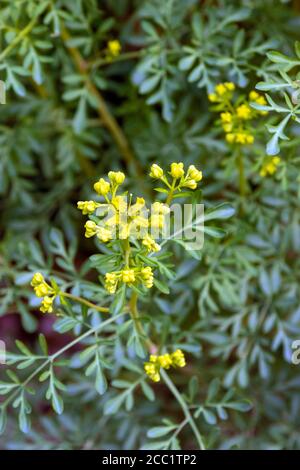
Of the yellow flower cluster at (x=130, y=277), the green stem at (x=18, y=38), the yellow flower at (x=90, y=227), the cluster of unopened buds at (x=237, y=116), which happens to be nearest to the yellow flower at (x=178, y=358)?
the yellow flower cluster at (x=130, y=277)

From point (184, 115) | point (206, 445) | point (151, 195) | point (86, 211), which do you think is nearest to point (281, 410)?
point (206, 445)

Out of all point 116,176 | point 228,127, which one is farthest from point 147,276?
point 228,127

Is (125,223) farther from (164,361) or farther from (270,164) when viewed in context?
(270,164)

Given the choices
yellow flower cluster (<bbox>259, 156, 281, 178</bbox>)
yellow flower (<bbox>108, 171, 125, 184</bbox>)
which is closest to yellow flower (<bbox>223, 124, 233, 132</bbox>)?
yellow flower cluster (<bbox>259, 156, 281, 178</bbox>)

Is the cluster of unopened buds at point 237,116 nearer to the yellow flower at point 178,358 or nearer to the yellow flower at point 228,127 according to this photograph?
the yellow flower at point 228,127

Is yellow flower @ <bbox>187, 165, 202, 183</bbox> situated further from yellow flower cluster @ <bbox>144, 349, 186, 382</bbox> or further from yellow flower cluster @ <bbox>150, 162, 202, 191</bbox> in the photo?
yellow flower cluster @ <bbox>144, 349, 186, 382</bbox>

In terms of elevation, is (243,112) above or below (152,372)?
above

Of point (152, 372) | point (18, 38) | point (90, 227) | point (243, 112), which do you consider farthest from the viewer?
point (18, 38)

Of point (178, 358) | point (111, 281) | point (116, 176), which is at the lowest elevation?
point (178, 358)

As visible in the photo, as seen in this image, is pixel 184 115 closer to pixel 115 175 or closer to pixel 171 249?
pixel 171 249
